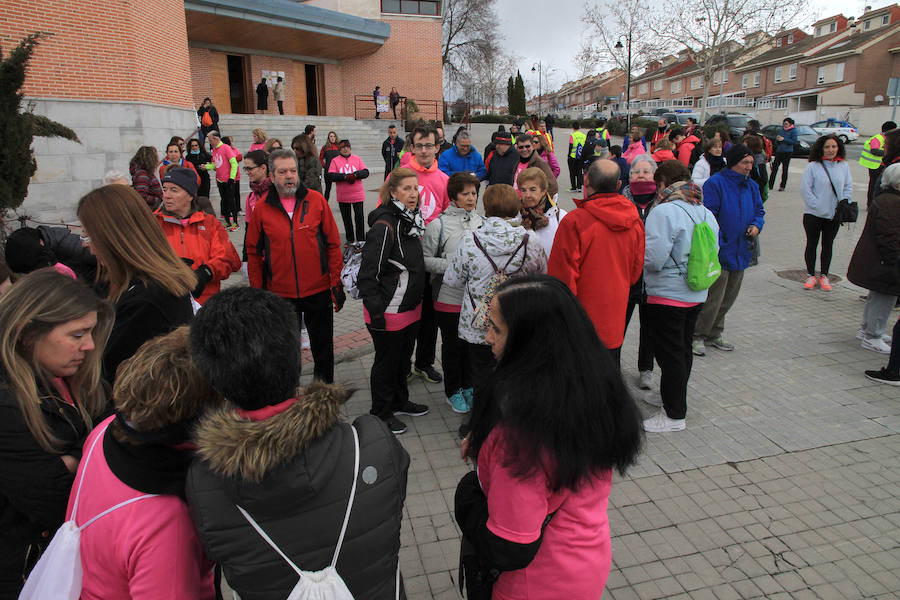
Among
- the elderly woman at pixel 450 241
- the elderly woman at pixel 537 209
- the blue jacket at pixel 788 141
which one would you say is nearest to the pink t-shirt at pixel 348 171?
the elderly woman at pixel 537 209

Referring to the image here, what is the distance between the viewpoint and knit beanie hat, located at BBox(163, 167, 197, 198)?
147 inches

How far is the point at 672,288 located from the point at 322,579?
3476mm

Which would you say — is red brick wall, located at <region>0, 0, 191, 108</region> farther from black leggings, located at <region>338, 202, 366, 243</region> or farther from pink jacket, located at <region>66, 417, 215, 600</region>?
pink jacket, located at <region>66, 417, 215, 600</region>

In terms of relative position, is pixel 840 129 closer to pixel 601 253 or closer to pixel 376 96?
pixel 376 96

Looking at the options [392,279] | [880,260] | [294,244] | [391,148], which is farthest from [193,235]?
[391,148]

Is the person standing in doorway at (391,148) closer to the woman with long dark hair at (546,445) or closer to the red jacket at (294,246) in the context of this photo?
the red jacket at (294,246)

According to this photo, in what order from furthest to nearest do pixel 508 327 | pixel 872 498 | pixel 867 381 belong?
pixel 867 381
pixel 872 498
pixel 508 327

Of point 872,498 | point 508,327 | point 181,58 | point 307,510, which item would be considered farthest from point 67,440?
point 181,58

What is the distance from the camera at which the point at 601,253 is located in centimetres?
369

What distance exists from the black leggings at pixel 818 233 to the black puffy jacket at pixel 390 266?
5.86 meters

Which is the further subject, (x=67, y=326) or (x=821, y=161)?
(x=821, y=161)

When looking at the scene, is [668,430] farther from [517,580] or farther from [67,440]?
[67,440]

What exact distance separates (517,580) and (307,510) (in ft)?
2.53

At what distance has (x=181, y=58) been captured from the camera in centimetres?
1630
